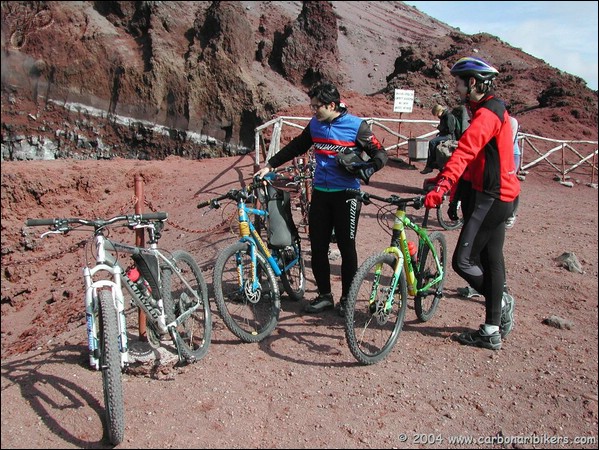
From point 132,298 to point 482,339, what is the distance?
2707 millimetres

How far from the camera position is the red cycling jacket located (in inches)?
155

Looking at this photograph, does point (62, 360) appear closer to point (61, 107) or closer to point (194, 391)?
point (194, 391)

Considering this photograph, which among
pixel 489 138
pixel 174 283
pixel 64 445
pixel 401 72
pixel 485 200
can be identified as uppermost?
pixel 401 72

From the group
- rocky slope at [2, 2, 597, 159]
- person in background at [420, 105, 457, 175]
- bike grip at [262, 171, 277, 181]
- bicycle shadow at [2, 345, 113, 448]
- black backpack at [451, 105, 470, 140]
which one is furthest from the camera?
rocky slope at [2, 2, 597, 159]

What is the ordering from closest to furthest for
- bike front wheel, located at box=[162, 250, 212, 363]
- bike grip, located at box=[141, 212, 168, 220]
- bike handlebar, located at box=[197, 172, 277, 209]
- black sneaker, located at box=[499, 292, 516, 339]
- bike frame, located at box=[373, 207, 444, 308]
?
bike grip, located at box=[141, 212, 168, 220] → bike front wheel, located at box=[162, 250, 212, 363] → bike frame, located at box=[373, 207, 444, 308] → bike handlebar, located at box=[197, 172, 277, 209] → black sneaker, located at box=[499, 292, 516, 339]

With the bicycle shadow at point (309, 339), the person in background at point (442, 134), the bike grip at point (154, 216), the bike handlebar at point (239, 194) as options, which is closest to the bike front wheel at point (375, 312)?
the bicycle shadow at point (309, 339)

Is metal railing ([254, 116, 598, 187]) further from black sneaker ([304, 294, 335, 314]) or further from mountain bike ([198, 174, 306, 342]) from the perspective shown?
mountain bike ([198, 174, 306, 342])

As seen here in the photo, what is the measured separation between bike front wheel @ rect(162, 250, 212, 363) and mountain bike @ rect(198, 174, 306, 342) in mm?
181

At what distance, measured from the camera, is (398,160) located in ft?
47.2

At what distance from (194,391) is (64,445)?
88cm

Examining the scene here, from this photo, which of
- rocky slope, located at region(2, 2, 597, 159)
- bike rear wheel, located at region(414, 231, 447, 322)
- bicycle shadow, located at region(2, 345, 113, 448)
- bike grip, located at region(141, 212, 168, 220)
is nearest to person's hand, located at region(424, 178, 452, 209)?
bike rear wheel, located at region(414, 231, 447, 322)

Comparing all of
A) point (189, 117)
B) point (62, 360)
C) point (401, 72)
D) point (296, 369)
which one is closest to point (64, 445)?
point (62, 360)

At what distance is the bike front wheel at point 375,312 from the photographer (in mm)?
4047

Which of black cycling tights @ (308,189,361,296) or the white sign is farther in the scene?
the white sign
